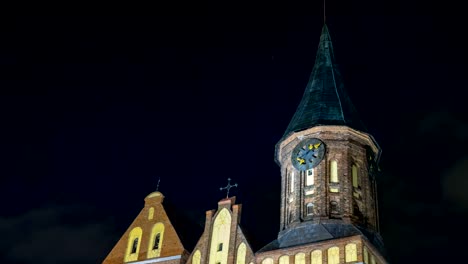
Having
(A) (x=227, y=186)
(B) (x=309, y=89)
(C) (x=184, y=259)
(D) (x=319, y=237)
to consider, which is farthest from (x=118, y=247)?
(B) (x=309, y=89)

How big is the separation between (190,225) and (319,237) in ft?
31.9

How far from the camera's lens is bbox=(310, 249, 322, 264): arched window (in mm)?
34438

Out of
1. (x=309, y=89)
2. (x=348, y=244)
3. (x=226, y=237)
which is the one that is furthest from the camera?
(x=309, y=89)

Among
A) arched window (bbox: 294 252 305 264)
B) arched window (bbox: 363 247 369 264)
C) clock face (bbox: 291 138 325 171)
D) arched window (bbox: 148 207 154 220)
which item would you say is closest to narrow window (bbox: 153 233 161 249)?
arched window (bbox: 148 207 154 220)

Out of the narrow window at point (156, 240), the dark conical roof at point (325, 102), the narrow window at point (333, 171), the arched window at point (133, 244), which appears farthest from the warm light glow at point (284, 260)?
the arched window at point (133, 244)

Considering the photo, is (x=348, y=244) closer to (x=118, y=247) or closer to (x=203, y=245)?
(x=203, y=245)

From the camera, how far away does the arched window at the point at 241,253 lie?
120 feet

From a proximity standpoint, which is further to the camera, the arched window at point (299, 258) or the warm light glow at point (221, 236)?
the warm light glow at point (221, 236)

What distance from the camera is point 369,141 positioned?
40.7 metres

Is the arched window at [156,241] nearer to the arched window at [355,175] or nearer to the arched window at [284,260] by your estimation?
the arched window at [284,260]

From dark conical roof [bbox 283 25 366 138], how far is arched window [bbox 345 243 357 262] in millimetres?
8056

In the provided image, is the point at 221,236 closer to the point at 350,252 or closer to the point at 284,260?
the point at 284,260

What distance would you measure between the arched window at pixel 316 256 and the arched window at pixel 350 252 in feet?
4.17

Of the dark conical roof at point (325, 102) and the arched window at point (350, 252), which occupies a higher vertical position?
the dark conical roof at point (325, 102)
